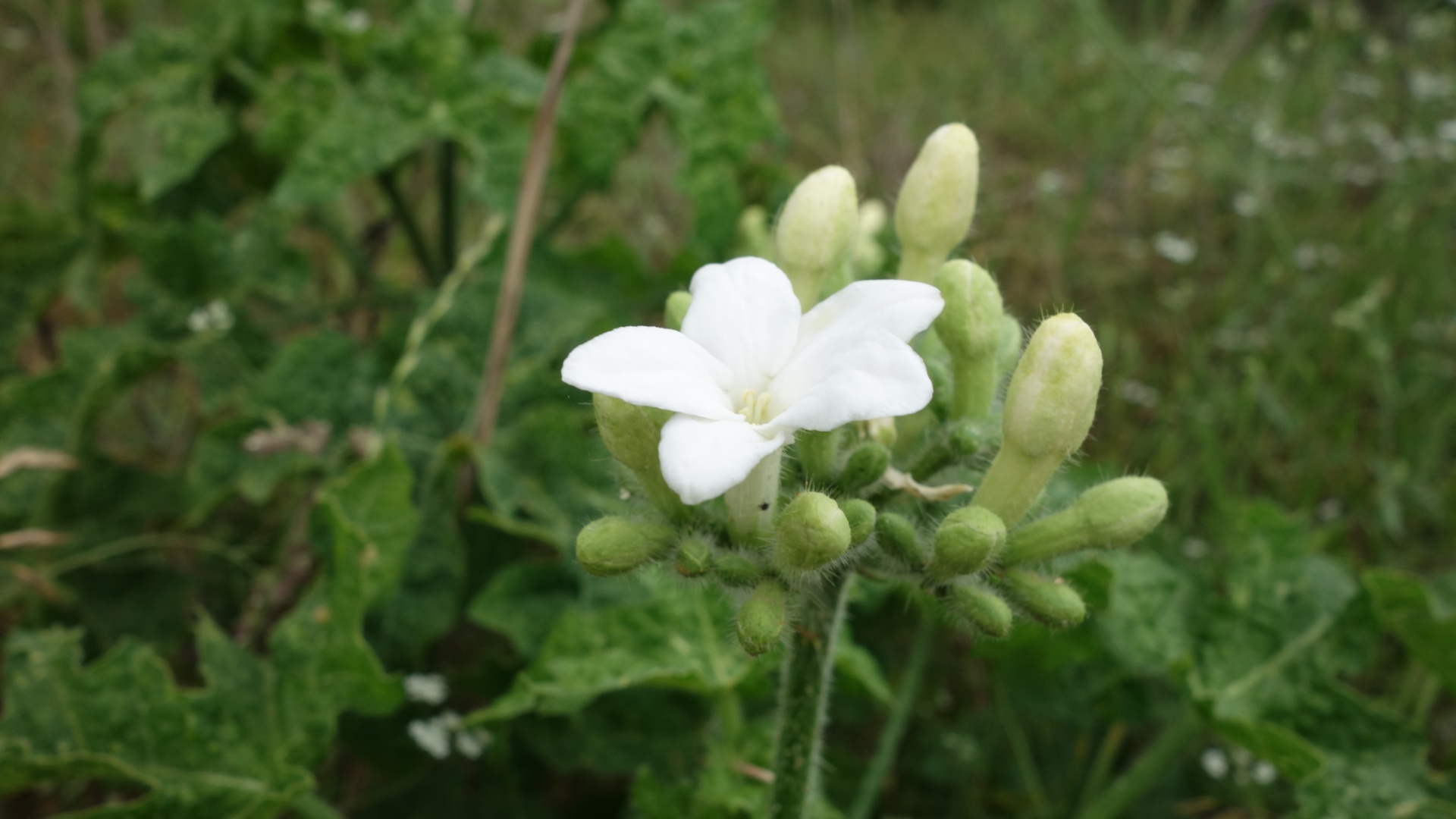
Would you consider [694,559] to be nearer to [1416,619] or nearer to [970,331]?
[970,331]

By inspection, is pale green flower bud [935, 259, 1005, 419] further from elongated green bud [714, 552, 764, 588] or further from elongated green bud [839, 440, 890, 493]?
elongated green bud [714, 552, 764, 588]

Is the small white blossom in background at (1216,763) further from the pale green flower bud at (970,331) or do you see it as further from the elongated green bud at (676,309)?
the elongated green bud at (676,309)

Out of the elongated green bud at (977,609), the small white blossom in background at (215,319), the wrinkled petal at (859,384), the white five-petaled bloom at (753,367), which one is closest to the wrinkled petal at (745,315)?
the white five-petaled bloom at (753,367)

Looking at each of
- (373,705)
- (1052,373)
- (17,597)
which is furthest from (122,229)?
(1052,373)

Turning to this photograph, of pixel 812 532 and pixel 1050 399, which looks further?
pixel 1050 399

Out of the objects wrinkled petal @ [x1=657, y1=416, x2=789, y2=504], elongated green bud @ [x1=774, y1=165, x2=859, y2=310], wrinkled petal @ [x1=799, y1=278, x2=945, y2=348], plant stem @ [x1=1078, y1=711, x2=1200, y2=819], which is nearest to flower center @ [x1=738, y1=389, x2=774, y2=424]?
wrinkled petal @ [x1=799, y1=278, x2=945, y2=348]

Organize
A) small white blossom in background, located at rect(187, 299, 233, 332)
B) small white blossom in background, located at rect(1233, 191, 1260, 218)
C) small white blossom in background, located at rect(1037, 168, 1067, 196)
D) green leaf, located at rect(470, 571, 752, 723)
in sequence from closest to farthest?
green leaf, located at rect(470, 571, 752, 723)
small white blossom in background, located at rect(187, 299, 233, 332)
small white blossom in background, located at rect(1037, 168, 1067, 196)
small white blossom in background, located at rect(1233, 191, 1260, 218)

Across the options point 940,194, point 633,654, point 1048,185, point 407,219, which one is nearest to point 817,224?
point 940,194
